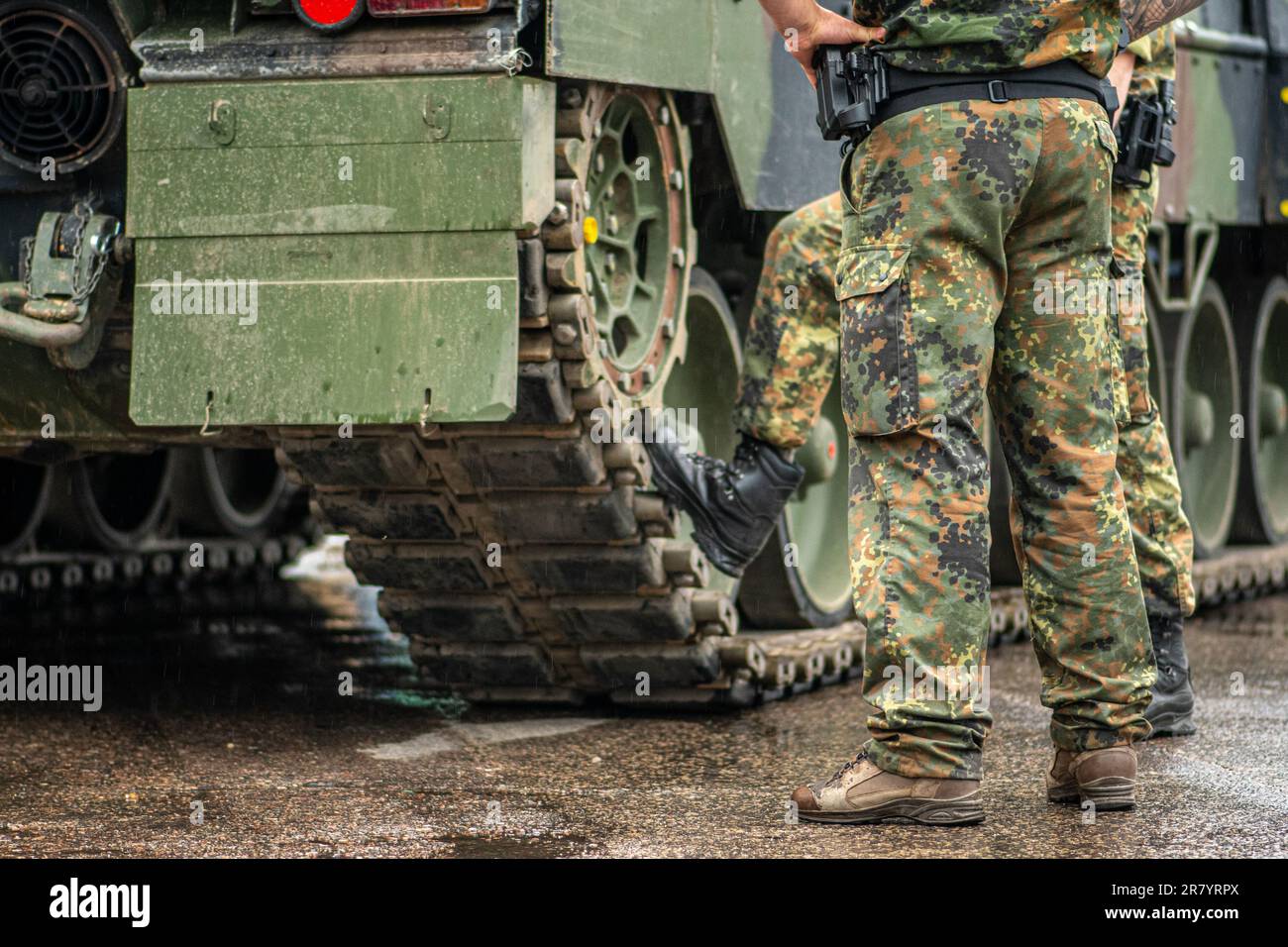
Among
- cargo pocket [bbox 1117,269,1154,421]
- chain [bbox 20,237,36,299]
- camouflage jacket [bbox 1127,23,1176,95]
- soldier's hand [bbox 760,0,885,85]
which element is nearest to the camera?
soldier's hand [bbox 760,0,885,85]

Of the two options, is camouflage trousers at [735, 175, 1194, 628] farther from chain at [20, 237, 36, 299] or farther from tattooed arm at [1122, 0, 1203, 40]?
chain at [20, 237, 36, 299]

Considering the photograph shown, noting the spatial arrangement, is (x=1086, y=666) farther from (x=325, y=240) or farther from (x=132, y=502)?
(x=132, y=502)

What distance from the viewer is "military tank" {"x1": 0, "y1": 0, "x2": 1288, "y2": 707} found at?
4.64m

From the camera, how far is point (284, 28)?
4809mm

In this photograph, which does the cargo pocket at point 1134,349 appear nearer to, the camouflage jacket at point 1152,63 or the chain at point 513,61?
the camouflage jacket at point 1152,63

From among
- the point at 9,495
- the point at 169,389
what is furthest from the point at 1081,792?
the point at 9,495

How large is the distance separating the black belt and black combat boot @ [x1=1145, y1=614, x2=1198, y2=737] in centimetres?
178

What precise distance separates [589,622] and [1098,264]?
1799 millimetres

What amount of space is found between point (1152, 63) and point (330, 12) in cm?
218

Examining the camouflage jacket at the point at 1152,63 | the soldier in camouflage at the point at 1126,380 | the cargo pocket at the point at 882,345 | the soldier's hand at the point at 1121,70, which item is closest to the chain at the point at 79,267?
the soldier in camouflage at the point at 1126,380

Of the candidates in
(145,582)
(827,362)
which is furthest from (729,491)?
(145,582)

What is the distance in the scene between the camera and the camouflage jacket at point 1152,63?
5632 mm

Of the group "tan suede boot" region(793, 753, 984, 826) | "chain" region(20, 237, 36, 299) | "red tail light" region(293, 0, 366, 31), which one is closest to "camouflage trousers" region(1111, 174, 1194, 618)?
"tan suede boot" region(793, 753, 984, 826)

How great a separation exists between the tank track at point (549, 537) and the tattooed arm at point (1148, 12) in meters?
1.20
